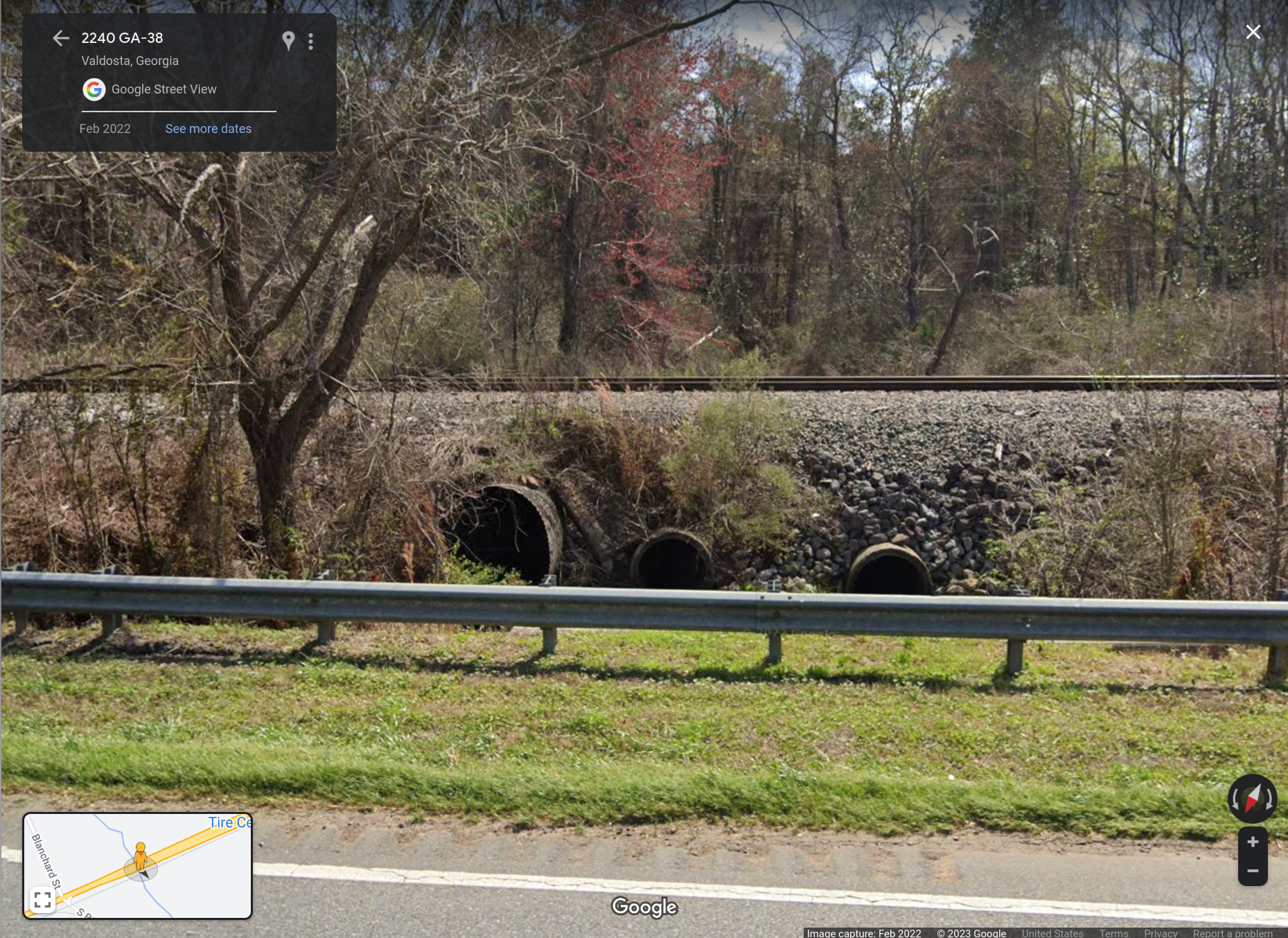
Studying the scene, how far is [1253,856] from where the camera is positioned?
4.58 metres

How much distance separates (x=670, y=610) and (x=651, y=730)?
60.2 inches

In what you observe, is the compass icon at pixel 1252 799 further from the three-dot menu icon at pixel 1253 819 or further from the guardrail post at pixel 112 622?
the guardrail post at pixel 112 622

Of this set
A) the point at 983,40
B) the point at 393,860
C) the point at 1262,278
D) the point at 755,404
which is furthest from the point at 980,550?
the point at 983,40

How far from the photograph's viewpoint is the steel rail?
9.94 meters

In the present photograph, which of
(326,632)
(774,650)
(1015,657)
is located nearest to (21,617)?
(326,632)

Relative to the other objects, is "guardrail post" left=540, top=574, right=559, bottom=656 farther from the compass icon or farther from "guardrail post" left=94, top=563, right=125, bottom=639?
the compass icon

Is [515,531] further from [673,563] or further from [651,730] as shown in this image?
[651,730]

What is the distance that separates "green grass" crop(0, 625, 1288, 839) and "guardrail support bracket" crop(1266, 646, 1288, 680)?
167 mm

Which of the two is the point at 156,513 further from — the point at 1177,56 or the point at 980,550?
the point at 1177,56

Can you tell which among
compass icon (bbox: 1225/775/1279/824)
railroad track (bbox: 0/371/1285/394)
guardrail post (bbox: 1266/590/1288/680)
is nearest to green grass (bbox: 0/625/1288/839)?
compass icon (bbox: 1225/775/1279/824)

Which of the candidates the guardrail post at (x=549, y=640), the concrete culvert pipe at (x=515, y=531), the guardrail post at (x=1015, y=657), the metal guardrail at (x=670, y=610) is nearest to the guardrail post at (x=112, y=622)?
the metal guardrail at (x=670, y=610)

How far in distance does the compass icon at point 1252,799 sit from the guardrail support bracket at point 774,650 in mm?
2955

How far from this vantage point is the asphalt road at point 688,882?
409 centimetres

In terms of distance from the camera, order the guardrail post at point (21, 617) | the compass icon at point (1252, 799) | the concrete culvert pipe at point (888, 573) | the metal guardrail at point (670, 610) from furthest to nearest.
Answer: the concrete culvert pipe at point (888, 573)
the guardrail post at point (21, 617)
the metal guardrail at point (670, 610)
the compass icon at point (1252, 799)
